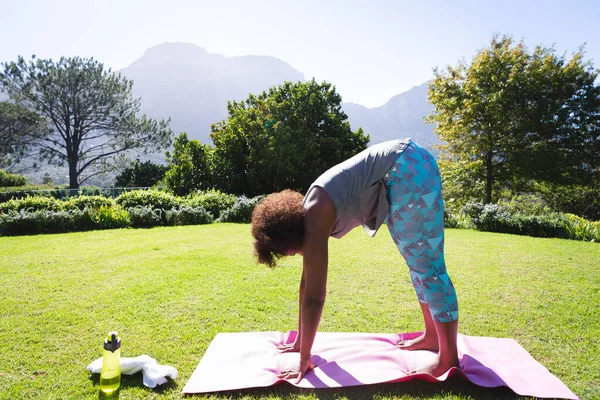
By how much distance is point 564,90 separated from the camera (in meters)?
14.0

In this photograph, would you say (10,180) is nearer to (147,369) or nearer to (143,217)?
(143,217)

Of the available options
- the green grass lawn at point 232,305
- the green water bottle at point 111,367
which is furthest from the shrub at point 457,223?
the green water bottle at point 111,367

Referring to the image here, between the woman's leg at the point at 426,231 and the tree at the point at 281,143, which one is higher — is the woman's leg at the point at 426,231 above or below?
below

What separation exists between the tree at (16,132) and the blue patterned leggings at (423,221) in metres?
32.7

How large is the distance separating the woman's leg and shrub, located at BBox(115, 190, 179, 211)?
9.49m

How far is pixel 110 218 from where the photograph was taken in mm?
9711

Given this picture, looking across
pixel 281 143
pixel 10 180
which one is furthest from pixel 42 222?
pixel 10 180

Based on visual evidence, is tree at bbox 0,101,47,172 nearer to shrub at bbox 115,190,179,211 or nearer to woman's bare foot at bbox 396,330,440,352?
shrub at bbox 115,190,179,211

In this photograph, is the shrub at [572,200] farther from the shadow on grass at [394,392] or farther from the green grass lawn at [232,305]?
the shadow on grass at [394,392]

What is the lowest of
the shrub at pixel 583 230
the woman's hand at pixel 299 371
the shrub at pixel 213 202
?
the woman's hand at pixel 299 371

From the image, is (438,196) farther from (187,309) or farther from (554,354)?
(187,309)

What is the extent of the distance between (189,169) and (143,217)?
4868mm

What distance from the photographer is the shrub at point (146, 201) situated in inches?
420

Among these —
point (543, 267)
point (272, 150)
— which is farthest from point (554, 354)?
point (272, 150)
